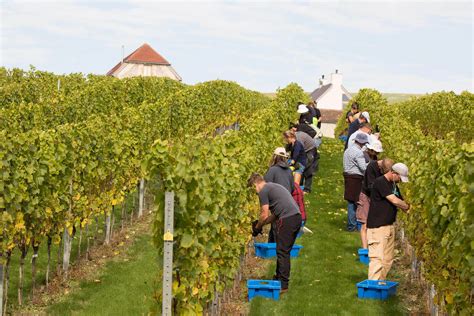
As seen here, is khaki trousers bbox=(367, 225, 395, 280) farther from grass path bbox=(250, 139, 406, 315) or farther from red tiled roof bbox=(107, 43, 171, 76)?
red tiled roof bbox=(107, 43, 171, 76)

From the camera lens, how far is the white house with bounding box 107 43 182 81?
267 ft

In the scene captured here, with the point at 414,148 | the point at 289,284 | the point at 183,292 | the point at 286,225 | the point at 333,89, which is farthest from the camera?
the point at 333,89

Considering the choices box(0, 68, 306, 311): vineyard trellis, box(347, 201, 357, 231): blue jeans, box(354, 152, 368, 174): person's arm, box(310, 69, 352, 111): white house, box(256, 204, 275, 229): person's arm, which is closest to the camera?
box(0, 68, 306, 311): vineyard trellis

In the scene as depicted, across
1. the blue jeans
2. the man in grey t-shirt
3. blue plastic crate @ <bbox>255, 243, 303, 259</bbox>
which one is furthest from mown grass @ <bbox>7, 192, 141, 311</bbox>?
the blue jeans

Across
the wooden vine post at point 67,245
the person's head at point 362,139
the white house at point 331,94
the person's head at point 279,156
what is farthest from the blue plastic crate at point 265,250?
the white house at point 331,94

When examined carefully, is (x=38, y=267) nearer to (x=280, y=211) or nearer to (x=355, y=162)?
(x=280, y=211)

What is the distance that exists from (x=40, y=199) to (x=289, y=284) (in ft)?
12.3

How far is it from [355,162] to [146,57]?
68806 millimetres

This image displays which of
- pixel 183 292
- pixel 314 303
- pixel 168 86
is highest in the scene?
pixel 168 86

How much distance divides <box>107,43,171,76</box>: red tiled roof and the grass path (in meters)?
63.0

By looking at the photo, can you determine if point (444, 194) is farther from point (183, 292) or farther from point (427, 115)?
point (427, 115)

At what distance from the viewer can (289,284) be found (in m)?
12.3

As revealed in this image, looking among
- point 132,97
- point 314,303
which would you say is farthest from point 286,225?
point 132,97

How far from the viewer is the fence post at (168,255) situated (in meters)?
7.39
